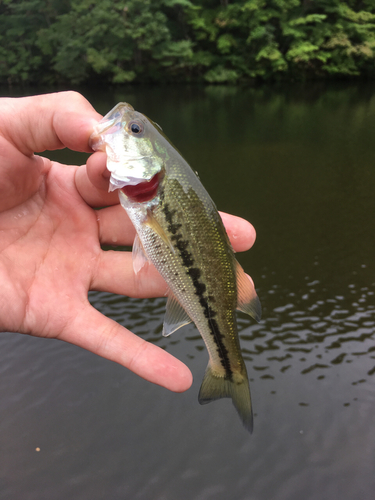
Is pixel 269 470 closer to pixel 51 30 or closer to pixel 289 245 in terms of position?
pixel 289 245

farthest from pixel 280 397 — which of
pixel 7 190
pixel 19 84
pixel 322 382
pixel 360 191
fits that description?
pixel 19 84

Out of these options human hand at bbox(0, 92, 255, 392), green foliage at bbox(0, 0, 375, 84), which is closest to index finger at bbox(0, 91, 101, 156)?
human hand at bbox(0, 92, 255, 392)

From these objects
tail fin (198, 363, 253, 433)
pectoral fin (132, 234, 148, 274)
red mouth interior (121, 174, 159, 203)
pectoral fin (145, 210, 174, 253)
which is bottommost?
tail fin (198, 363, 253, 433)

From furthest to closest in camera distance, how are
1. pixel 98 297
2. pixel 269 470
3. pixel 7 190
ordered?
1. pixel 98 297
2. pixel 269 470
3. pixel 7 190

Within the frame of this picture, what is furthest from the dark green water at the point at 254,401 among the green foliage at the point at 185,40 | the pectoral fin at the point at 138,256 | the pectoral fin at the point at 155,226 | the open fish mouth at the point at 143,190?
the green foliage at the point at 185,40

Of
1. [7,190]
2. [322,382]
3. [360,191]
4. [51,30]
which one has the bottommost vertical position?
[322,382]

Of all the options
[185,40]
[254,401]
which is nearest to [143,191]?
[254,401]

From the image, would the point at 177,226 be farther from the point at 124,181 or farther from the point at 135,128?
the point at 135,128

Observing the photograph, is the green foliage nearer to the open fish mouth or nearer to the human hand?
the human hand
